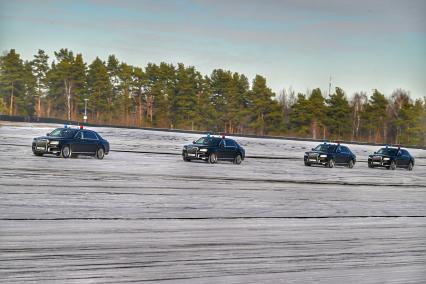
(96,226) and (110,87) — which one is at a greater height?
(110,87)

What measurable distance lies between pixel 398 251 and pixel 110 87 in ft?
227

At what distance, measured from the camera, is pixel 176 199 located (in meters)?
14.5

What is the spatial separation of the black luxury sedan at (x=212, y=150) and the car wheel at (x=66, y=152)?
604 centimetres

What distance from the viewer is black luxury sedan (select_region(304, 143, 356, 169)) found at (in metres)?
33.9

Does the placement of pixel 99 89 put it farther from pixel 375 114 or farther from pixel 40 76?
pixel 375 114

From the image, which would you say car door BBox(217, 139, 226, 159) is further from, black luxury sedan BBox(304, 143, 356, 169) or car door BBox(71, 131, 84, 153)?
car door BBox(71, 131, 84, 153)

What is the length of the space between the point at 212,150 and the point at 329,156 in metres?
7.38

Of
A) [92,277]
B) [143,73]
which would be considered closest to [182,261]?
[92,277]

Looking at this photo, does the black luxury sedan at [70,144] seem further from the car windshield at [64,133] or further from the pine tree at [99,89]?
Answer: the pine tree at [99,89]

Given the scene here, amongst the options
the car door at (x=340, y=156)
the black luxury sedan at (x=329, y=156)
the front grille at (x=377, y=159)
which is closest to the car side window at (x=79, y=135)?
the black luxury sedan at (x=329, y=156)

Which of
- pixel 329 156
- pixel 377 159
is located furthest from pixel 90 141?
pixel 377 159

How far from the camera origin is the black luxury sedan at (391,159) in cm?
3809

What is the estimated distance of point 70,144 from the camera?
89.3 ft

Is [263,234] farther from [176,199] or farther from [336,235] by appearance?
[176,199]
